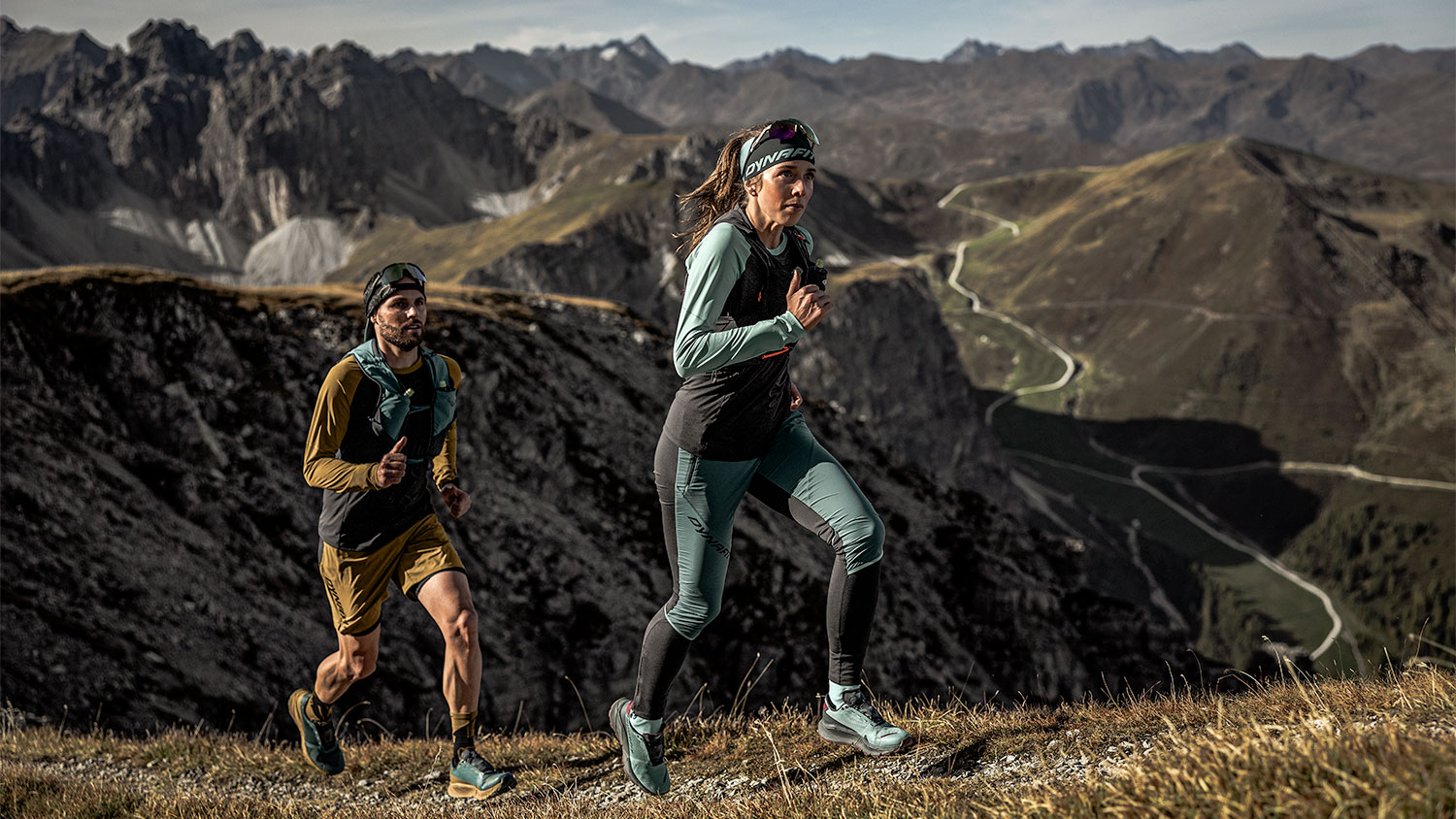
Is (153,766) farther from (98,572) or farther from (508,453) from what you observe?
(508,453)

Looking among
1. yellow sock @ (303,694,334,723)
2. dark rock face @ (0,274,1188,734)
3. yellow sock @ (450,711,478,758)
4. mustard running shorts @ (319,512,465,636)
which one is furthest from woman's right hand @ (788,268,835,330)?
dark rock face @ (0,274,1188,734)

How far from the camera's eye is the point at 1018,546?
43750 millimetres

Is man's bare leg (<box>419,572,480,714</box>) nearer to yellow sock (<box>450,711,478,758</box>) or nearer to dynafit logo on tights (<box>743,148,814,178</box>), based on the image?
yellow sock (<box>450,711,478,758</box>)

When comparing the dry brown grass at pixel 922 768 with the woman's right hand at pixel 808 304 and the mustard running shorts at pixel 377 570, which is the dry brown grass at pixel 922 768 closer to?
the mustard running shorts at pixel 377 570

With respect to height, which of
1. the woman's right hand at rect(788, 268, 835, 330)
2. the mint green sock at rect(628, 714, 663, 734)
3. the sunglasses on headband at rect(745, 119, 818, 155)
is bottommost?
the mint green sock at rect(628, 714, 663, 734)

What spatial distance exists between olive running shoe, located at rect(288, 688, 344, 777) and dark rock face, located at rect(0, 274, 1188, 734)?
8.94 metres

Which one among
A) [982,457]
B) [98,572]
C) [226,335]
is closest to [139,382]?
[226,335]

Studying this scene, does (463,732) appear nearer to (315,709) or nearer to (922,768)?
(315,709)

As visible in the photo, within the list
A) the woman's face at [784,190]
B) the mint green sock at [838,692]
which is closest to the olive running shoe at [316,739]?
the mint green sock at [838,692]

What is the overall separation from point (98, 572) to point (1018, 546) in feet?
120

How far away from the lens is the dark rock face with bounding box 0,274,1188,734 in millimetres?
19297

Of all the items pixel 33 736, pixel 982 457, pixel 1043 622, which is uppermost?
pixel 33 736

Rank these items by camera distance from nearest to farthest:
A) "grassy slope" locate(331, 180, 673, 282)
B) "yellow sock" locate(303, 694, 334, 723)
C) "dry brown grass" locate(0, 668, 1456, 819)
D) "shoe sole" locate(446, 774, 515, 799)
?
"dry brown grass" locate(0, 668, 1456, 819) < "shoe sole" locate(446, 774, 515, 799) < "yellow sock" locate(303, 694, 334, 723) < "grassy slope" locate(331, 180, 673, 282)

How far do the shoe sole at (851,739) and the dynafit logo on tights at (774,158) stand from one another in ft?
13.6
